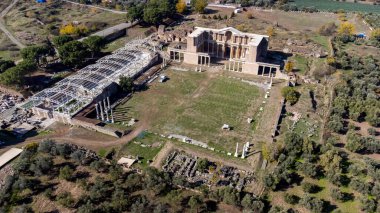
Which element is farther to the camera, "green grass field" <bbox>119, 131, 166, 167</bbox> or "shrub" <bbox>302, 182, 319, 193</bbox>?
"green grass field" <bbox>119, 131, 166, 167</bbox>

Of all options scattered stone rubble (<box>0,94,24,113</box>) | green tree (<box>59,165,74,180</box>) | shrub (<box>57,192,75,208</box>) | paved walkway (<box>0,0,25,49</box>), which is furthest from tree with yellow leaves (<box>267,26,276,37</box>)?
shrub (<box>57,192,75,208</box>)

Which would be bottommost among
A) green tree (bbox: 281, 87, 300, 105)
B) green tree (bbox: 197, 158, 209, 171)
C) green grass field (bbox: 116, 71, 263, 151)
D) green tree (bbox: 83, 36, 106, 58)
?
green tree (bbox: 197, 158, 209, 171)

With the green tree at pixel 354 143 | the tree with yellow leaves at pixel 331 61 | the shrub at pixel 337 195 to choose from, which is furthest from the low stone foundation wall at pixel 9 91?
the tree with yellow leaves at pixel 331 61

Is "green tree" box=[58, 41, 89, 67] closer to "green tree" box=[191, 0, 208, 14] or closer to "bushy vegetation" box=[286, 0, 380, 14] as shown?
"green tree" box=[191, 0, 208, 14]

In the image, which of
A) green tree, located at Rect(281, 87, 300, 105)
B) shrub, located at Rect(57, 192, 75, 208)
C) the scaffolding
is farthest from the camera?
green tree, located at Rect(281, 87, 300, 105)

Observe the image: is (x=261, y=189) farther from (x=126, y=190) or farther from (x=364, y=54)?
(x=364, y=54)

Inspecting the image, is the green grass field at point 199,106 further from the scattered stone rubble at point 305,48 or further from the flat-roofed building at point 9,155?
the scattered stone rubble at point 305,48
